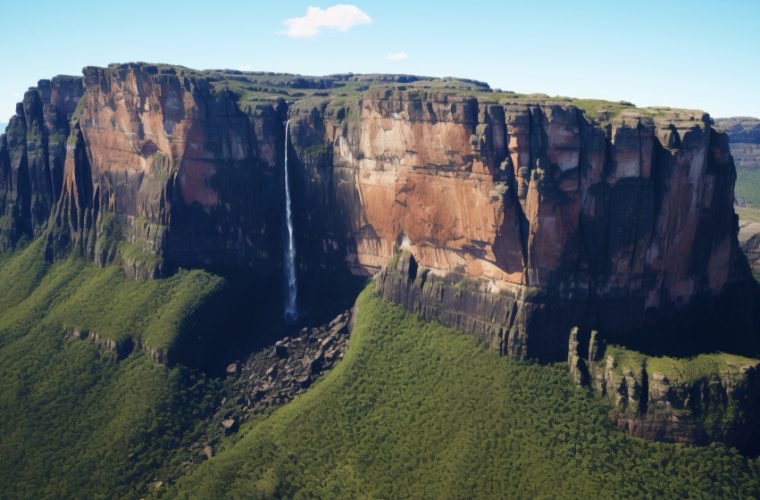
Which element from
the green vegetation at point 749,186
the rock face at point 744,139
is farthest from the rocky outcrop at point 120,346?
the rock face at point 744,139

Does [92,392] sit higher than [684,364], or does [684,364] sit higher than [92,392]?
[684,364]

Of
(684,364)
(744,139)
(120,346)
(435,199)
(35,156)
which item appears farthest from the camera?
(744,139)

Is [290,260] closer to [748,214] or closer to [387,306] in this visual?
[387,306]

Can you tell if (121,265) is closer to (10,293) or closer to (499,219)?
(10,293)

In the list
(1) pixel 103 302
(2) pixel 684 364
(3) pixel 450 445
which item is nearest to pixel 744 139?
(2) pixel 684 364

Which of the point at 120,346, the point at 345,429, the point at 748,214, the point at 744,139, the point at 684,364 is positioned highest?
the point at 744,139

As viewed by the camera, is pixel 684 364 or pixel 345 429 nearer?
pixel 684 364

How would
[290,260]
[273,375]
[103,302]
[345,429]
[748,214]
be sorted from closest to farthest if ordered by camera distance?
[345,429], [273,375], [103,302], [290,260], [748,214]
